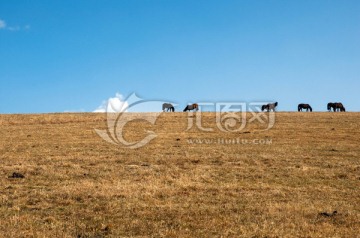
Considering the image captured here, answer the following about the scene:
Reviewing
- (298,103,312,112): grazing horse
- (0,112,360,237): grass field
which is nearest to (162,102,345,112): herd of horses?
(298,103,312,112): grazing horse

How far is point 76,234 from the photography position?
Answer: 11180 millimetres

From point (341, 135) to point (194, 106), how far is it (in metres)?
36.9

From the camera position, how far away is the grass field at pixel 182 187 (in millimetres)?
11906

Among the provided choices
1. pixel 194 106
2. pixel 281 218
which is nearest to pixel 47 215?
pixel 281 218

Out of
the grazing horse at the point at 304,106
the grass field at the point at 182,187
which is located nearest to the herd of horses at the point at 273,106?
the grazing horse at the point at 304,106

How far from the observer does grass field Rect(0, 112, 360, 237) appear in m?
11.9

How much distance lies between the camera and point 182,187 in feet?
57.7

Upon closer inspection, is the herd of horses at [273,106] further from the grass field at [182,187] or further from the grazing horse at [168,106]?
the grass field at [182,187]

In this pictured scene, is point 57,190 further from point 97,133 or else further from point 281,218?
point 97,133
